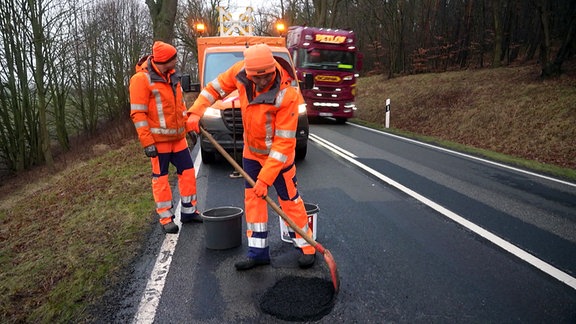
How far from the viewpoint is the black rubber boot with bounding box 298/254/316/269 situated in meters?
3.47

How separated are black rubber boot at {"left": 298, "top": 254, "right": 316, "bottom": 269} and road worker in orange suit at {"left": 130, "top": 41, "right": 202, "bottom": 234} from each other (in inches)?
61.4

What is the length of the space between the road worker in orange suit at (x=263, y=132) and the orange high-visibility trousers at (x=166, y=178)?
0.98 m

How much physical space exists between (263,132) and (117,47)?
21415mm

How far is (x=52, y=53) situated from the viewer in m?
15.2

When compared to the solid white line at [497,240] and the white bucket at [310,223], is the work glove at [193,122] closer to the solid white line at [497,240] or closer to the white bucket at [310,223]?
the white bucket at [310,223]

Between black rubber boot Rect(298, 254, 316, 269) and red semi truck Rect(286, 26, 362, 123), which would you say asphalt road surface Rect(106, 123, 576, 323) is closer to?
black rubber boot Rect(298, 254, 316, 269)

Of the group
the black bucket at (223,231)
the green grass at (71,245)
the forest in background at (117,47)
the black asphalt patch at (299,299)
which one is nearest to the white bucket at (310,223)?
the black bucket at (223,231)

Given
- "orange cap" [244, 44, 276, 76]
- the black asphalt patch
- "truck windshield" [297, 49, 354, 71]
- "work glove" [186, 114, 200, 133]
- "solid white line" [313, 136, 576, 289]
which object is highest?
"truck windshield" [297, 49, 354, 71]

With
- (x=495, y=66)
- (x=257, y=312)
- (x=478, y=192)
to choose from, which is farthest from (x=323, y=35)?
(x=257, y=312)

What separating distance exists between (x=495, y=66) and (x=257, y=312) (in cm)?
1908

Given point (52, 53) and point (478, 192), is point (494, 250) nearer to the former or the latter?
point (478, 192)

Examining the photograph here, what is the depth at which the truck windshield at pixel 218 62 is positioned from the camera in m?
7.97

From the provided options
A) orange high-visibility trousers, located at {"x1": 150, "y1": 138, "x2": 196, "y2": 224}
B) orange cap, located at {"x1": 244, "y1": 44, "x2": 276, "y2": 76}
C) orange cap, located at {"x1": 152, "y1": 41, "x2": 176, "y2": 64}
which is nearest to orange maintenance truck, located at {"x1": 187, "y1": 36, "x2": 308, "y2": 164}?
orange high-visibility trousers, located at {"x1": 150, "y1": 138, "x2": 196, "y2": 224}

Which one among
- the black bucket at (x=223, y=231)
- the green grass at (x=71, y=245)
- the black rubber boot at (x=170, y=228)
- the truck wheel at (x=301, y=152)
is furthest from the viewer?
the truck wheel at (x=301, y=152)
